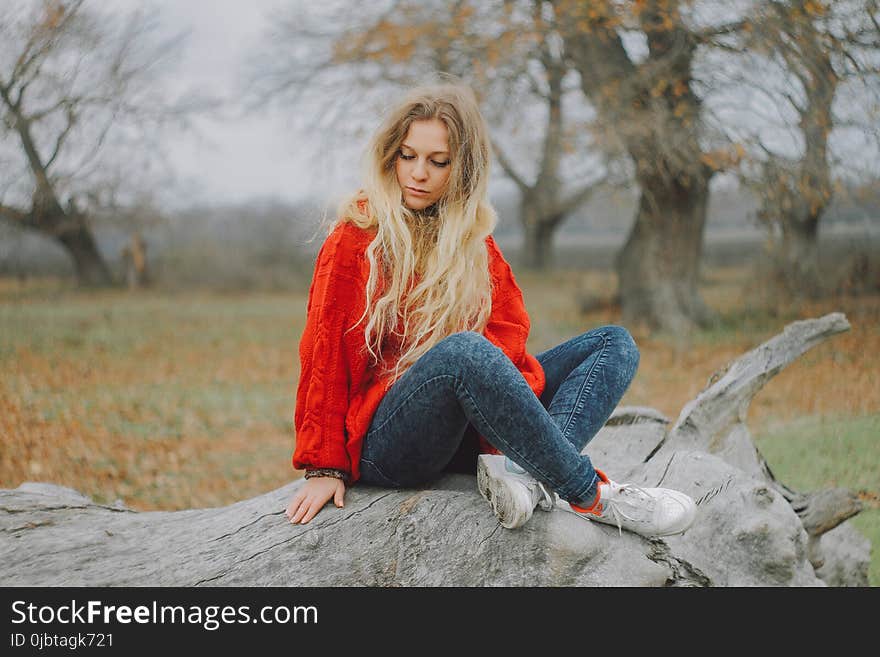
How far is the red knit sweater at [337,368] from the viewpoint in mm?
2236

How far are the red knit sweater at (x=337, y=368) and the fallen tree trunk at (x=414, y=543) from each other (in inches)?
8.2

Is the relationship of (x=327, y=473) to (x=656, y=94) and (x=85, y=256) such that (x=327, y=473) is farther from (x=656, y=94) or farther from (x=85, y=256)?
(x=85, y=256)

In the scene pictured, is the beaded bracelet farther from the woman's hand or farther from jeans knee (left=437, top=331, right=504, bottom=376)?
jeans knee (left=437, top=331, right=504, bottom=376)

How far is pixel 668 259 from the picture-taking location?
8.67 meters

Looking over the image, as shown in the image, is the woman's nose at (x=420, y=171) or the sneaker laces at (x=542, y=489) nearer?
the sneaker laces at (x=542, y=489)

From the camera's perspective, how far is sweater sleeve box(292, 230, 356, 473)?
7.32 ft

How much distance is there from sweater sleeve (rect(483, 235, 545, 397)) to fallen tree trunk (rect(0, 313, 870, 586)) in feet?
1.36

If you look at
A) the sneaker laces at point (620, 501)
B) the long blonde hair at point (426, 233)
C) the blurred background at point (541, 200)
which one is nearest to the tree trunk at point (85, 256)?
the blurred background at point (541, 200)

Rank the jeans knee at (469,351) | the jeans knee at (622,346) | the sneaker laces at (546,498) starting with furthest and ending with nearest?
1. the jeans knee at (622,346)
2. the sneaker laces at (546,498)
3. the jeans knee at (469,351)

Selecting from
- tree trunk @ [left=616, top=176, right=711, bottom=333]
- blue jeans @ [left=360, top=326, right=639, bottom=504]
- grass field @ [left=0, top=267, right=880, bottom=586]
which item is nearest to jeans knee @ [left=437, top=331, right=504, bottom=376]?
blue jeans @ [left=360, top=326, right=639, bottom=504]

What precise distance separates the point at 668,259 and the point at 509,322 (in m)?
6.63

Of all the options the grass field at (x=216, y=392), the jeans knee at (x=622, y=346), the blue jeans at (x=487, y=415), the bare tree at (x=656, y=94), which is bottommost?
the grass field at (x=216, y=392)

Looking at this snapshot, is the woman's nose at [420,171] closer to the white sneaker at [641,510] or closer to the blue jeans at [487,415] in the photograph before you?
the blue jeans at [487,415]

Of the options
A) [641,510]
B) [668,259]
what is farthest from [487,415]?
[668,259]
